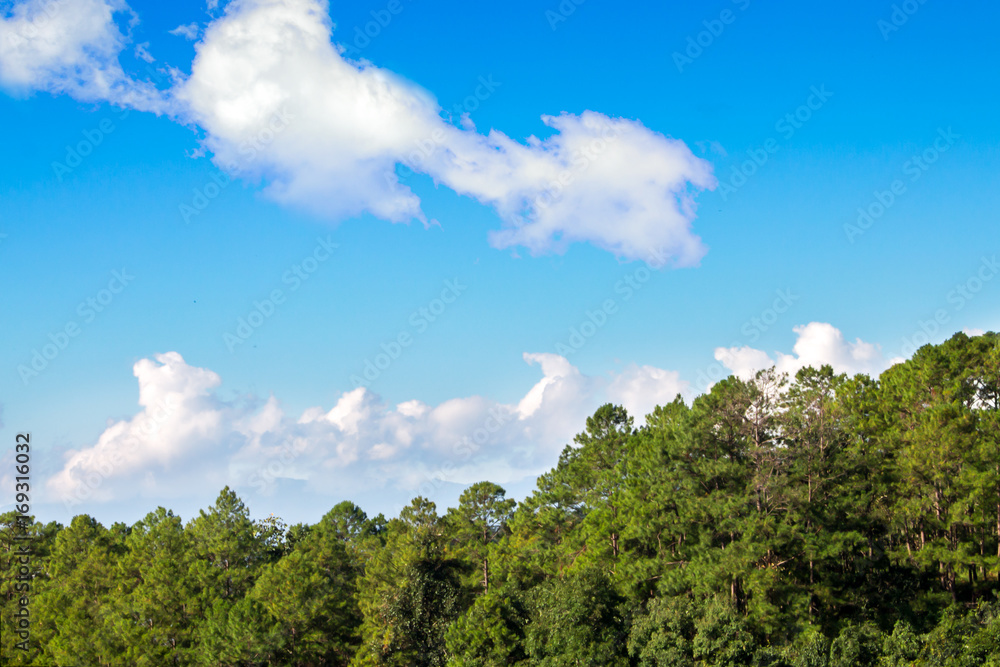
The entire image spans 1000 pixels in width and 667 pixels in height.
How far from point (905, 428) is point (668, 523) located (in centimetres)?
1729

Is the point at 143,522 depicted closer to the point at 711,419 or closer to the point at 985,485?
the point at 711,419

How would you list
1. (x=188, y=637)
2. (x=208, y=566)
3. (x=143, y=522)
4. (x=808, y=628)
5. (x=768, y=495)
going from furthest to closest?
(x=143, y=522) → (x=208, y=566) → (x=188, y=637) → (x=768, y=495) → (x=808, y=628)

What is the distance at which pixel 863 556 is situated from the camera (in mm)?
48312

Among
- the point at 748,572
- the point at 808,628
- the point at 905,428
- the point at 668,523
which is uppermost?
the point at 905,428

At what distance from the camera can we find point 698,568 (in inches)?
1718

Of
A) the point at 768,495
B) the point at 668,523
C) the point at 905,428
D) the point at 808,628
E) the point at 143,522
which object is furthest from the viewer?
the point at 143,522

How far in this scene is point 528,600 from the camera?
4841 cm

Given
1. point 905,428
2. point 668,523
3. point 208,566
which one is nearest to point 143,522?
point 208,566

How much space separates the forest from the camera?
4216cm

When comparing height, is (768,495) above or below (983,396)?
below

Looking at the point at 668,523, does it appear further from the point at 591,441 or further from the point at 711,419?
the point at 591,441

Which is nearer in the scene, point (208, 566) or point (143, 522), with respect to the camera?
point (208, 566)

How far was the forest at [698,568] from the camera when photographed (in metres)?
42.2

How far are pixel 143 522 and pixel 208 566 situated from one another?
84.1ft
